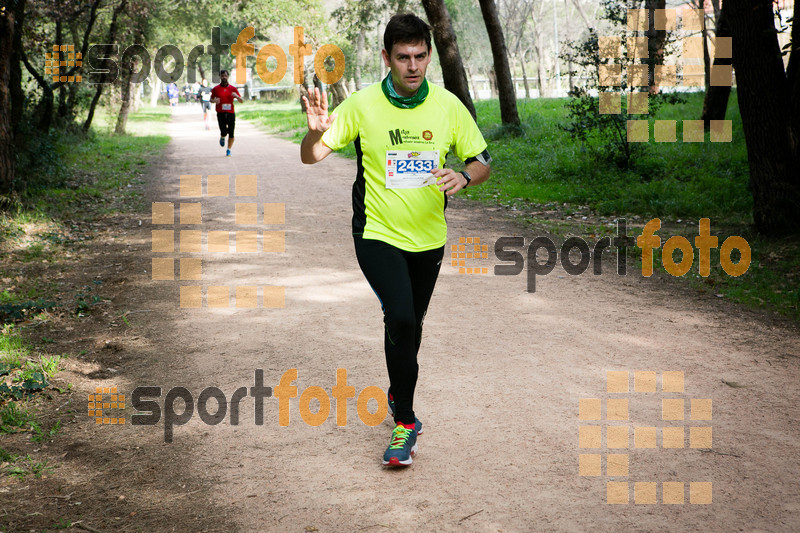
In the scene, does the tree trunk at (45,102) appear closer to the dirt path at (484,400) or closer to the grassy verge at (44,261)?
the grassy verge at (44,261)

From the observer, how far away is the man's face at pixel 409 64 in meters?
3.78

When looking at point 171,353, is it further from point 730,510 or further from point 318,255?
point 730,510

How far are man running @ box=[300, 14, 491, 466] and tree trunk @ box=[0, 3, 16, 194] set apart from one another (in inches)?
370

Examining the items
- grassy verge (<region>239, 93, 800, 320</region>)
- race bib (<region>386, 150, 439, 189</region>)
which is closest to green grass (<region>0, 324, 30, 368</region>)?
race bib (<region>386, 150, 439, 189</region>)

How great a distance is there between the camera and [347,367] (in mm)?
5637

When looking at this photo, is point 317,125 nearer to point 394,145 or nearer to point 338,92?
point 394,145

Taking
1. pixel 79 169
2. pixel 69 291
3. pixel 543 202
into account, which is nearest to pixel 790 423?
pixel 69 291

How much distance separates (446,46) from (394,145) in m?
14.7

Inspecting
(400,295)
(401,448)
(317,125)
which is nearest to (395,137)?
(317,125)

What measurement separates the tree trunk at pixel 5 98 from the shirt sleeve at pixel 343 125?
9.47 m

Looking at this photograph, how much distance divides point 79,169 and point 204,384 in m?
14.6

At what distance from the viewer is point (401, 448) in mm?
4074

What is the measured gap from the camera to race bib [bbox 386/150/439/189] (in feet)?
12.9

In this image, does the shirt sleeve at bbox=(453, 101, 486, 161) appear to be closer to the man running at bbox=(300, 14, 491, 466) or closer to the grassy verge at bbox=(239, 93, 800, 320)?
the man running at bbox=(300, 14, 491, 466)
